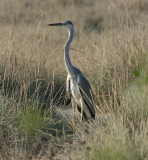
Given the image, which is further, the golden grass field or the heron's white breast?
the heron's white breast

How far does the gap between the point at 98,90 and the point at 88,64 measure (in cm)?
87

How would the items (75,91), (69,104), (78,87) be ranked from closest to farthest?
(78,87) → (75,91) → (69,104)

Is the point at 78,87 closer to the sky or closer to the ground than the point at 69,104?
closer to the sky

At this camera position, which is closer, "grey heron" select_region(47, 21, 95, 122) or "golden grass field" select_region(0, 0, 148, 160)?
Result: "golden grass field" select_region(0, 0, 148, 160)

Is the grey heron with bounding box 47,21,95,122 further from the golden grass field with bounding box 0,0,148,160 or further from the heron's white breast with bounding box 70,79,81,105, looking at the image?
the golden grass field with bounding box 0,0,148,160

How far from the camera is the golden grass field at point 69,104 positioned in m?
4.62

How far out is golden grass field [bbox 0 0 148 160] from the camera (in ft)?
15.1

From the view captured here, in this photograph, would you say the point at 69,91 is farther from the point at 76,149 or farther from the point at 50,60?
the point at 76,149

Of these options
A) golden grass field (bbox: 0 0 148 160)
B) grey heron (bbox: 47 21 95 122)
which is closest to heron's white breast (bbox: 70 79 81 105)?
grey heron (bbox: 47 21 95 122)

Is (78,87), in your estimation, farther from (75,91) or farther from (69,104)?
(69,104)

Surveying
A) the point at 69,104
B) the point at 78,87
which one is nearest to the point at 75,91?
the point at 78,87

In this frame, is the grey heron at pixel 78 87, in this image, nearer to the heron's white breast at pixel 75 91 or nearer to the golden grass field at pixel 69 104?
the heron's white breast at pixel 75 91

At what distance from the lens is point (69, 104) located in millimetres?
7906

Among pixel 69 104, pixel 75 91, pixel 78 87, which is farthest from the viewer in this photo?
pixel 69 104
